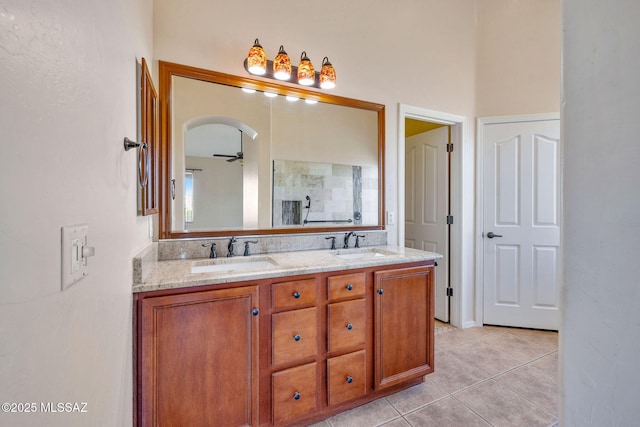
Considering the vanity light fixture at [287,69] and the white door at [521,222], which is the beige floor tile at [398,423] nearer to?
the white door at [521,222]

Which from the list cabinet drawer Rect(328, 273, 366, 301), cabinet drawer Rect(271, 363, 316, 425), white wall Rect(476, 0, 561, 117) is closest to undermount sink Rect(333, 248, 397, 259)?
cabinet drawer Rect(328, 273, 366, 301)

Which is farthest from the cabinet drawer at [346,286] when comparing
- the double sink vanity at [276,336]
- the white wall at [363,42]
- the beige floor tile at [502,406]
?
the beige floor tile at [502,406]

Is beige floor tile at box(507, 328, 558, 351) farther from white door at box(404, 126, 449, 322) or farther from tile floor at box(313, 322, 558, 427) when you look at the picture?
white door at box(404, 126, 449, 322)

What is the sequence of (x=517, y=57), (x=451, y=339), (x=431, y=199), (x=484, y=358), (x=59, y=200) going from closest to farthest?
(x=59, y=200) < (x=484, y=358) < (x=451, y=339) < (x=517, y=57) < (x=431, y=199)

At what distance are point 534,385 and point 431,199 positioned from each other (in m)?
1.80

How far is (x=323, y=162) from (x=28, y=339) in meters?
1.92

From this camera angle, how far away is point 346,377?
5.32 ft

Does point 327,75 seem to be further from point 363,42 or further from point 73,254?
point 73,254

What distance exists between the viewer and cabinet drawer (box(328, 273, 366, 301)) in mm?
1573

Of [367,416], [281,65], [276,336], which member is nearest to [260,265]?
[276,336]

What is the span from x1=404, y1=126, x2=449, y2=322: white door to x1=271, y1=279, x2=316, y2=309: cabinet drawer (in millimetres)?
1986

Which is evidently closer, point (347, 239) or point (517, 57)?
point (347, 239)

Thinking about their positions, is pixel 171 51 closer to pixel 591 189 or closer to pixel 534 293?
pixel 591 189

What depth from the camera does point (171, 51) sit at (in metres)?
1.72
